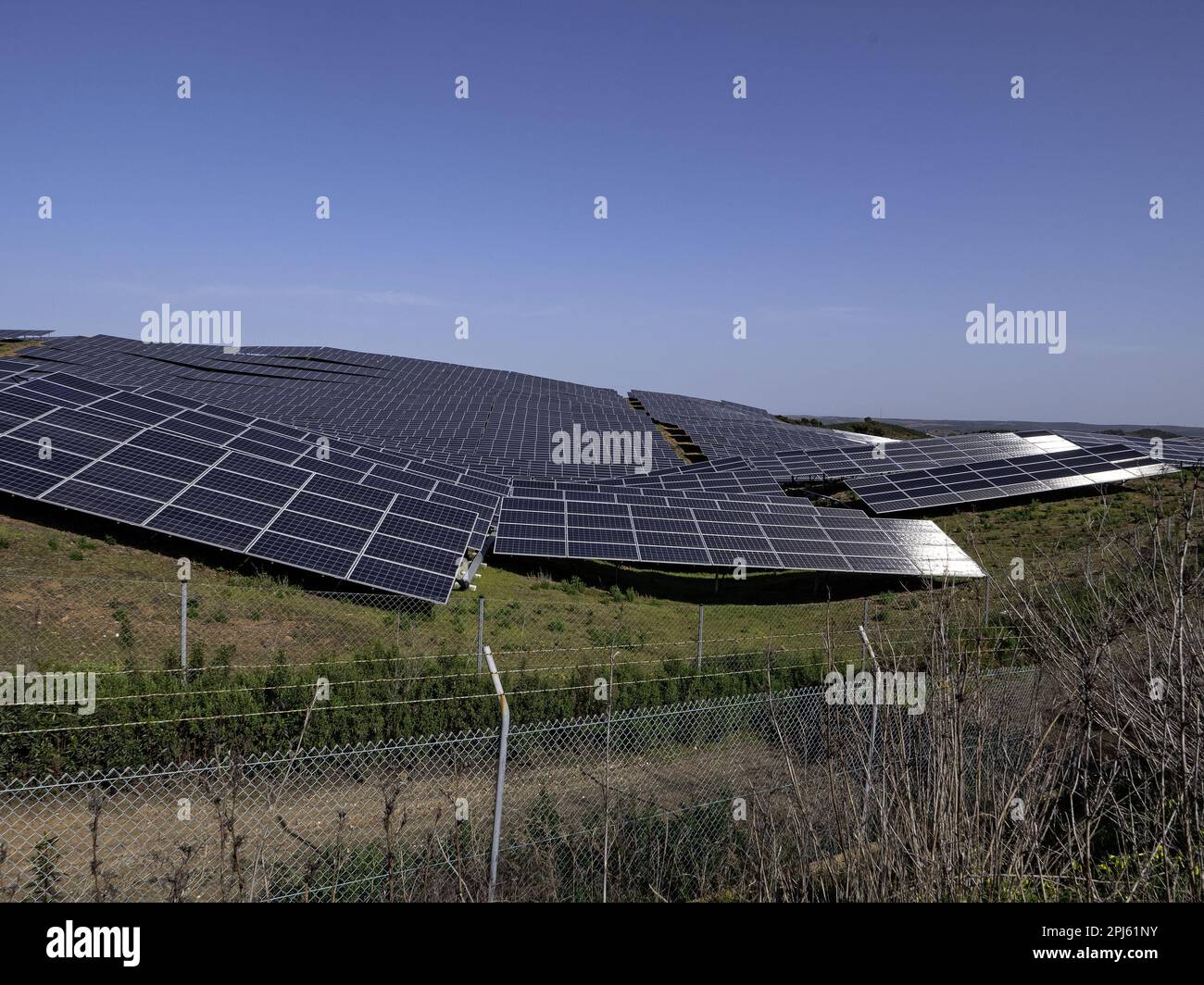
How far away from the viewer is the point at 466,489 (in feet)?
75.9

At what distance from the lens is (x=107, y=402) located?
813 inches

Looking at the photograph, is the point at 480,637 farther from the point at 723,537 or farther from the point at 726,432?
the point at 726,432

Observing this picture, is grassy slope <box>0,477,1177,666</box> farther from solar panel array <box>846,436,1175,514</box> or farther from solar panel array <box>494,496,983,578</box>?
solar panel array <box>846,436,1175,514</box>

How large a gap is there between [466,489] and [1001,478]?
20.1m

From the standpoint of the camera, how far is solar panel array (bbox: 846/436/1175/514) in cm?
2931

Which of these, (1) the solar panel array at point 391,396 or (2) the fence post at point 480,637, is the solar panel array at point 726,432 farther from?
(2) the fence post at point 480,637

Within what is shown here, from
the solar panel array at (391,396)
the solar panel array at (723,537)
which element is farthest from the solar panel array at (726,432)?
the solar panel array at (723,537)

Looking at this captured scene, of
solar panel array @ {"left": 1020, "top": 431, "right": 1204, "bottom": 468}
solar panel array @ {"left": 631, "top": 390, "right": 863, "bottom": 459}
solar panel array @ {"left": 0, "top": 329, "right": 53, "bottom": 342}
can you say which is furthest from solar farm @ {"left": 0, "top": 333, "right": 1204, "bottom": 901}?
solar panel array @ {"left": 0, "top": 329, "right": 53, "bottom": 342}

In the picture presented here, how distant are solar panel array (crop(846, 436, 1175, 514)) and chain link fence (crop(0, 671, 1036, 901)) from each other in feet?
64.4

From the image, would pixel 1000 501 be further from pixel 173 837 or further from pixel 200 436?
pixel 173 837

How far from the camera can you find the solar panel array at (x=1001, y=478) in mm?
29312

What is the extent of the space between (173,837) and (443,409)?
45.3 meters

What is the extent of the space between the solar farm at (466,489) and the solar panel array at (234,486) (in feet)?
0.17

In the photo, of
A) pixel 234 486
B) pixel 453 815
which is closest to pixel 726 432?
pixel 234 486
